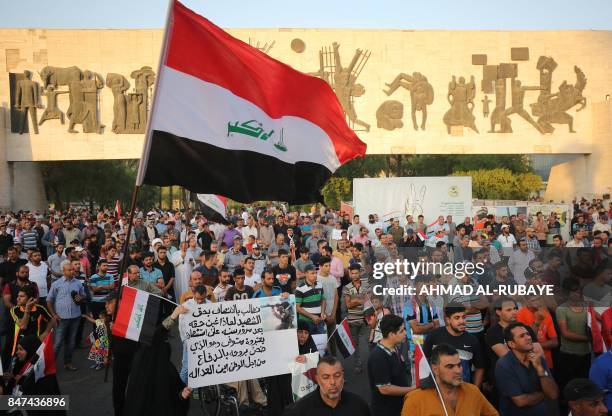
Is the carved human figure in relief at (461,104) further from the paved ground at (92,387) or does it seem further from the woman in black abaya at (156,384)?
the woman in black abaya at (156,384)

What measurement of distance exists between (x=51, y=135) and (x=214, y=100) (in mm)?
27462

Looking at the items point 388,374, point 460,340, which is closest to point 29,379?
point 388,374

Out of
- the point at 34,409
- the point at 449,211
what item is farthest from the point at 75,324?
the point at 449,211

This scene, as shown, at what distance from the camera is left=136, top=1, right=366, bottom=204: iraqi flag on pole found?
195 inches

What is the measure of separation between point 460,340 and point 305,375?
1497mm

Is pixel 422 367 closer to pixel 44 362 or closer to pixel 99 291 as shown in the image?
pixel 44 362

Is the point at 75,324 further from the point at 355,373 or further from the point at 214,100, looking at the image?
the point at 214,100

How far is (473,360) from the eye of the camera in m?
5.50

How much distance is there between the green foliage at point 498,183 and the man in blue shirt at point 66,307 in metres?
36.3

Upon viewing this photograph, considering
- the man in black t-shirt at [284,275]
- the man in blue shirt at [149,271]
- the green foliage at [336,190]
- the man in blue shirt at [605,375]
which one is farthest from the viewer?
the green foliage at [336,190]

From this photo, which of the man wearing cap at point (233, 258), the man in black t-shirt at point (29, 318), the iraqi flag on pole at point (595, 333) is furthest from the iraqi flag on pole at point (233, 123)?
the man wearing cap at point (233, 258)

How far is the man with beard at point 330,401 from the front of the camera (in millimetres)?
3846

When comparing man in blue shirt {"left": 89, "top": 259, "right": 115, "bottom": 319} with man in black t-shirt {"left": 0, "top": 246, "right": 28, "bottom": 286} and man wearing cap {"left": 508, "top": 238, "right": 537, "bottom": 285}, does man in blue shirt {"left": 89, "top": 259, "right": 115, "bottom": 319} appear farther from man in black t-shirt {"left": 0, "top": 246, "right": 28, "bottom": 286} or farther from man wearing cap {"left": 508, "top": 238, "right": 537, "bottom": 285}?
man wearing cap {"left": 508, "top": 238, "right": 537, "bottom": 285}

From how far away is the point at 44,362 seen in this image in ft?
18.5
